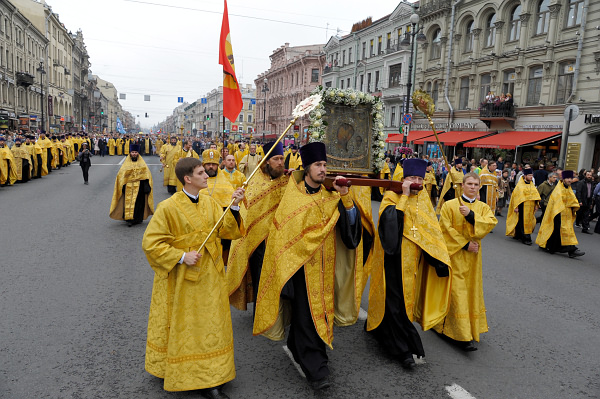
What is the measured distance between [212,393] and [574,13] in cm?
2532

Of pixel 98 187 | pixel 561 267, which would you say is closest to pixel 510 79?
pixel 561 267

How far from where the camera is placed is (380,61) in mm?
40281

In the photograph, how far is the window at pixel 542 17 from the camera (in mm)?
23672

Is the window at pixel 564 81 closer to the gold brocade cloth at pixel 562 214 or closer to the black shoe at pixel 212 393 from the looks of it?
the gold brocade cloth at pixel 562 214

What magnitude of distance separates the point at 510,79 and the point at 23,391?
2772 cm

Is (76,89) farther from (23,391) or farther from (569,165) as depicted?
(23,391)

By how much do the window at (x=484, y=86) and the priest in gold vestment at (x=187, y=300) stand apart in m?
27.7

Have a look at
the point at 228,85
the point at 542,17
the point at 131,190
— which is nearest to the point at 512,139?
the point at 542,17

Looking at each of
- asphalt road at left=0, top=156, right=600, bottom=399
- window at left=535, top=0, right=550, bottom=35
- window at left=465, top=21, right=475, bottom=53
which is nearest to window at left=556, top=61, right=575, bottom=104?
window at left=535, top=0, right=550, bottom=35

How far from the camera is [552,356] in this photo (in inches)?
186

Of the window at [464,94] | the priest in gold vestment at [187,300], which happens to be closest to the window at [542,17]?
the window at [464,94]

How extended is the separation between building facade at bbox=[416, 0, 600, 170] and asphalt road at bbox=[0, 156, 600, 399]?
53.6 ft

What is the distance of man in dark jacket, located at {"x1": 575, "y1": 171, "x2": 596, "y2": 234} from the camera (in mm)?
12266

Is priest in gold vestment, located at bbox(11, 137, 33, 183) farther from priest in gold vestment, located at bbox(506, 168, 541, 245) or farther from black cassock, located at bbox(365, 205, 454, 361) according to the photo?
black cassock, located at bbox(365, 205, 454, 361)
